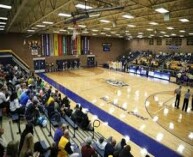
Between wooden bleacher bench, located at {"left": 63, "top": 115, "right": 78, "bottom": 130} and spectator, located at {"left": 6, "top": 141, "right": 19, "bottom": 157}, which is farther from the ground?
spectator, located at {"left": 6, "top": 141, "right": 19, "bottom": 157}

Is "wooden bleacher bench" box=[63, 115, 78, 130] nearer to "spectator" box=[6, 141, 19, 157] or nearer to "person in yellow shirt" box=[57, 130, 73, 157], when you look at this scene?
"person in yellow shirt" box=[57, 130, 73, 157]

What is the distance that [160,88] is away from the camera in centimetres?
1650

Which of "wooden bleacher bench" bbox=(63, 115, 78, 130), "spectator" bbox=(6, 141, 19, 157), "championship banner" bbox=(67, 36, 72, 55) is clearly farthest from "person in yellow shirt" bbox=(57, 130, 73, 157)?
"championship banner" bbox=(67, 36, 72, 55)

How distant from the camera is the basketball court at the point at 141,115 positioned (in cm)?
738

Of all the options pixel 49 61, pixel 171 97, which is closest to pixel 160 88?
pixel 171 97

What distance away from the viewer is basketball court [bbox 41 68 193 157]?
24.2 ft

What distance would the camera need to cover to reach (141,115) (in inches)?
394

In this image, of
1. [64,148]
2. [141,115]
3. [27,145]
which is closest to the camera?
[27,145]

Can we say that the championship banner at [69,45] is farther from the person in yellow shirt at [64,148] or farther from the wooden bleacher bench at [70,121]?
the person in yellow shirt at [64,148]

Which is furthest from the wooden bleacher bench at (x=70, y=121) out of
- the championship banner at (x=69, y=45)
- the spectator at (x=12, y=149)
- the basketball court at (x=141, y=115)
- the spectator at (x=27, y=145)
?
the championship banner at (x=69, y=45)

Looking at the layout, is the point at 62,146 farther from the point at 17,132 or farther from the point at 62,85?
the point at 62,85

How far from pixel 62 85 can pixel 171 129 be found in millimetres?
10610

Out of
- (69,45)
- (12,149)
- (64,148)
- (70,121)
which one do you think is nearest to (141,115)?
(70,121)

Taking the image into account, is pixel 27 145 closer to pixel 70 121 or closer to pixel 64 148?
pixel 64 148
